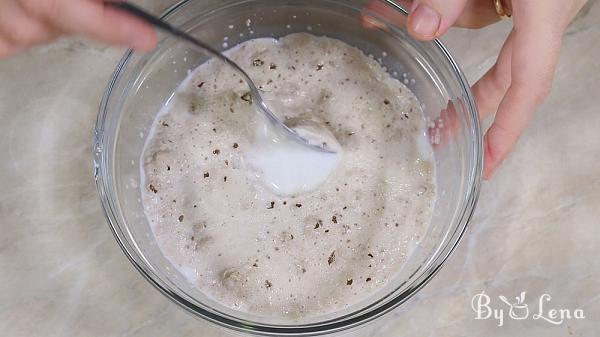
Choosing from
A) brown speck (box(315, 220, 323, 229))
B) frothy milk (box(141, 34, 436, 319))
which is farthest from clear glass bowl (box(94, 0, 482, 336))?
brown speck (box(315, 220, 323, 229))

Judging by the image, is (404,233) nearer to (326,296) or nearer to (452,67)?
(326,296)

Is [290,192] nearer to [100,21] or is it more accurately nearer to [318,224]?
[318,224]

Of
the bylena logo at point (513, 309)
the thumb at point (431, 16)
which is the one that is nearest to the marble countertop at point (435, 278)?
the bylena logo at point (513, 309)

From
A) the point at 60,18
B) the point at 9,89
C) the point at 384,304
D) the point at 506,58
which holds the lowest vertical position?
the point at 384,304

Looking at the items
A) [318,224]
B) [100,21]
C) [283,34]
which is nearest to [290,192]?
[318,224]

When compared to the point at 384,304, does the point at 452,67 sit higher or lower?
higher

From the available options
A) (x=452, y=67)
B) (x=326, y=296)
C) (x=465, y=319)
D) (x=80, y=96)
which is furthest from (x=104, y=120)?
(x=465, y=319)
